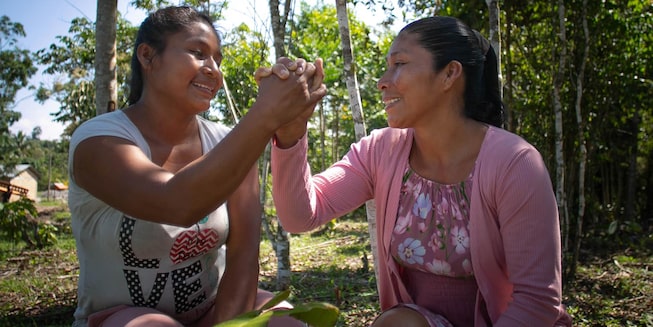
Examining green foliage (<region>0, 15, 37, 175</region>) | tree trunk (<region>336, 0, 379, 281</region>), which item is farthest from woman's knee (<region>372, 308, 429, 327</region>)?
green foliage (<region>0, 15, 37, 175</region>)

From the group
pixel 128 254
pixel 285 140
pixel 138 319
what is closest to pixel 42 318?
pixel 128 254

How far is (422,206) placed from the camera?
1.90m

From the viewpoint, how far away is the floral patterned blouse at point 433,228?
70.7 inches

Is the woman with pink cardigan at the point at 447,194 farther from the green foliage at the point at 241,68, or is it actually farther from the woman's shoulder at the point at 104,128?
the green foliage at the point at 241,68

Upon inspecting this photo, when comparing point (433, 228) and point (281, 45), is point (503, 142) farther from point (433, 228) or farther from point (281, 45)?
point (281, 45)

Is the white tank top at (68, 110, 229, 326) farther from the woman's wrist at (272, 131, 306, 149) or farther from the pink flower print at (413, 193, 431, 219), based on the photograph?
the pink flower print at (413, 193, 431, 219)

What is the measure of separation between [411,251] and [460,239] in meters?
0.18

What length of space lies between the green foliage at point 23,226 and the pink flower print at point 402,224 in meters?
6.55

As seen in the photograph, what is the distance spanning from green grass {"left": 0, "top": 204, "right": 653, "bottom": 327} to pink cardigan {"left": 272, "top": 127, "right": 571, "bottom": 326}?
2196 millimetres

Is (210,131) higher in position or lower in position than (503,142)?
higher

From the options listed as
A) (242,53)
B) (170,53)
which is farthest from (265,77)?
(242,53)

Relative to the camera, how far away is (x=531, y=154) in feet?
5.66

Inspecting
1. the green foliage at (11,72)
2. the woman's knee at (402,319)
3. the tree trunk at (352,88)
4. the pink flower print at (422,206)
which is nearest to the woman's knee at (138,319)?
the woman's knee at (402,319)

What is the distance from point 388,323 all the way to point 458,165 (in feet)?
2.08
